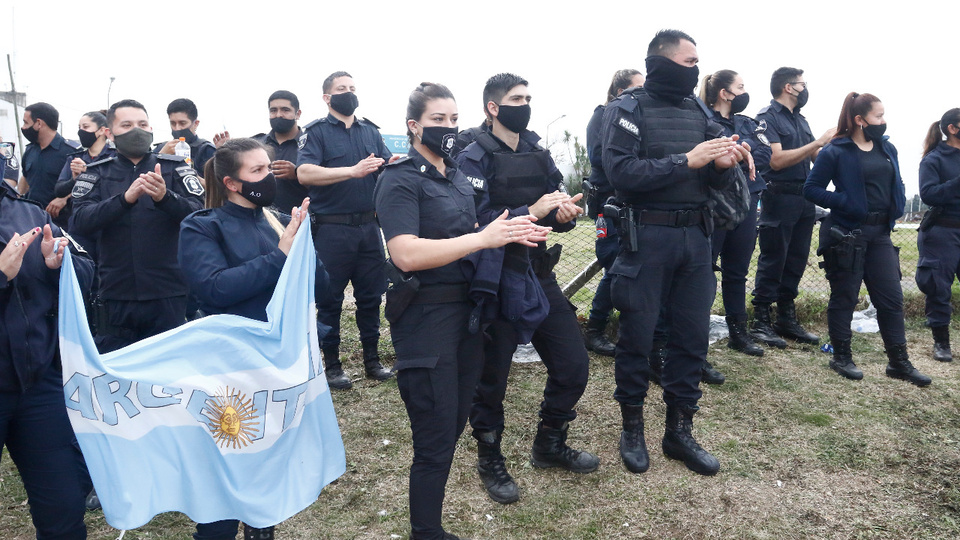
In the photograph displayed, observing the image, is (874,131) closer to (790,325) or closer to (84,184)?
(790,325)

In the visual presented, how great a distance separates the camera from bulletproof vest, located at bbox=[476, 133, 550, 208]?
372 cm

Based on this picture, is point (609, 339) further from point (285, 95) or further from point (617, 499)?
point (285, 95)

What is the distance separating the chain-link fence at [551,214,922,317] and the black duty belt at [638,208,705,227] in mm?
2577

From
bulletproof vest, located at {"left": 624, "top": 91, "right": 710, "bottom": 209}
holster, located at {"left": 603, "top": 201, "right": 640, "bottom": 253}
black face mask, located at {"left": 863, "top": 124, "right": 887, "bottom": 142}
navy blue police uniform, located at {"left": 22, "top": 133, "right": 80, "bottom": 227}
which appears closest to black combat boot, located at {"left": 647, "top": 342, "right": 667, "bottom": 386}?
holster, located at {"left": 603, "top": 201, "right": 640, "bottom": 253}

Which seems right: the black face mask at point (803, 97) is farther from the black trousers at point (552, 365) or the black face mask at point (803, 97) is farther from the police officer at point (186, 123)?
the police officer at point (186, 123)

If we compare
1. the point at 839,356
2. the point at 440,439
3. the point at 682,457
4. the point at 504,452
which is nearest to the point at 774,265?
the point at 839,356

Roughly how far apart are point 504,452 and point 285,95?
3581mm

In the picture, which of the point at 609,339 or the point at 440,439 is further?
the point at 609,339

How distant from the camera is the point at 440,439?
2.95 meters

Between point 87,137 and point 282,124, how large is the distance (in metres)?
1.83

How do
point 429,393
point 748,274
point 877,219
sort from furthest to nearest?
point 748,274, point 877,219, point 429,393

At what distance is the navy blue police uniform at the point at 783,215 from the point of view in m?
6.20

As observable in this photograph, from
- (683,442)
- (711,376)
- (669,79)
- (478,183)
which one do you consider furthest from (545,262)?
(711,376)

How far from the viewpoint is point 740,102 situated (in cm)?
585
